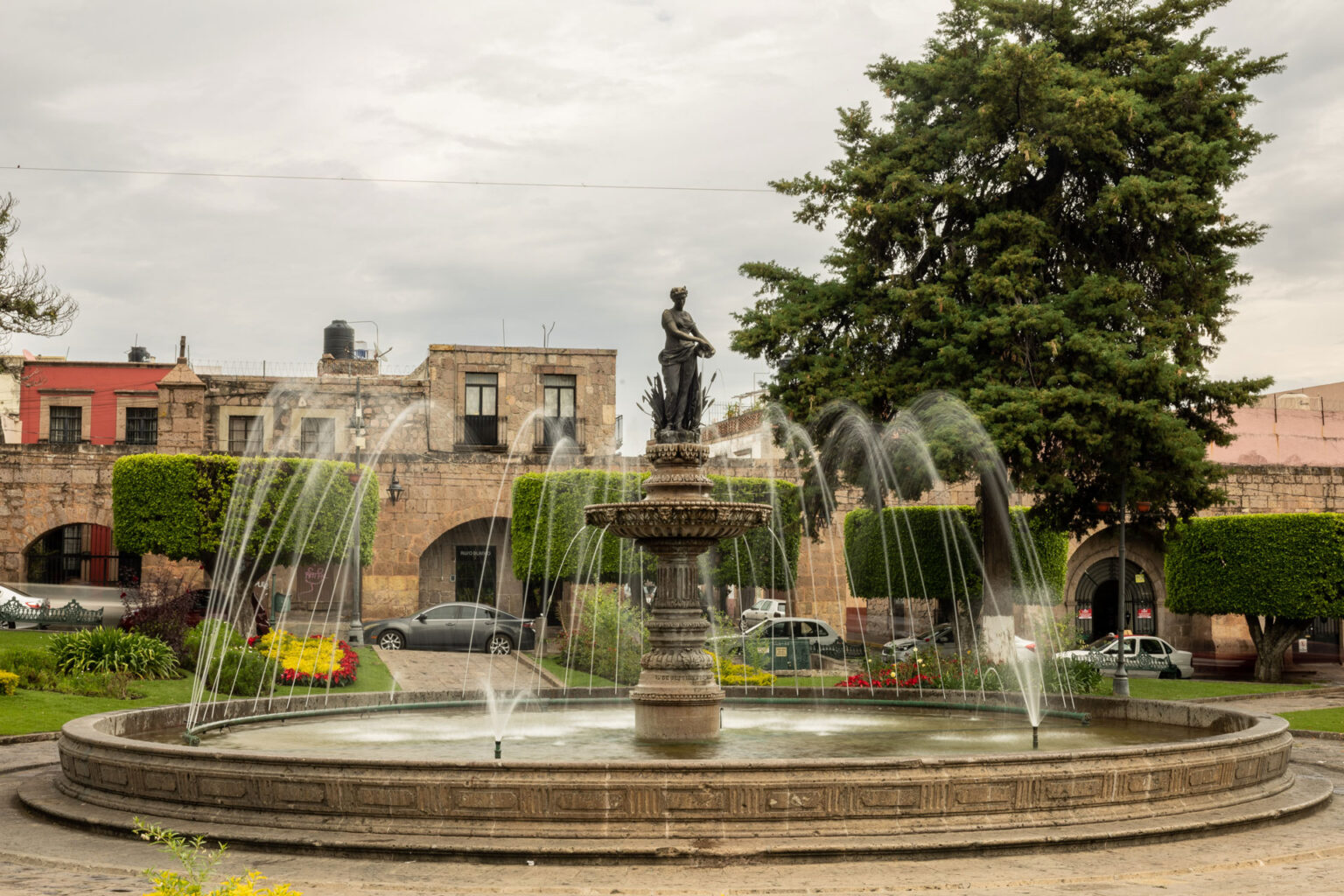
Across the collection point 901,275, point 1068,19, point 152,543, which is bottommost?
point 152,543

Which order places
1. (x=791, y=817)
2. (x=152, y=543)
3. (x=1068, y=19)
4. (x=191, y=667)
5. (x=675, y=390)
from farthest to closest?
(x=152, y=543), (x=1068, y=19), (x=191, y=667), (x=675, y=390), (x=791, y=817)

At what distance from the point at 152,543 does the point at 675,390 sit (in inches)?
757

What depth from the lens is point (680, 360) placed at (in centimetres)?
1245

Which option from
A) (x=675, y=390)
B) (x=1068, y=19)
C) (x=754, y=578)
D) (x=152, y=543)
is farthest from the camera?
(x=754, y=578)

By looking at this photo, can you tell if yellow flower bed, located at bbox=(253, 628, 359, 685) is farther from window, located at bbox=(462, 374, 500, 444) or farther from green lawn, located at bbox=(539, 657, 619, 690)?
window, located at bbox=(462, 374, 500, 444)

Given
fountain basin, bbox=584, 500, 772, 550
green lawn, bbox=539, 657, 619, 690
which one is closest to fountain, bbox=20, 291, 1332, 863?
fountain basin, bbox=584, 500, 772, 550

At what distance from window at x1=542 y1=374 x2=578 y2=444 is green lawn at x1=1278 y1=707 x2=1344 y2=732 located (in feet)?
82.7

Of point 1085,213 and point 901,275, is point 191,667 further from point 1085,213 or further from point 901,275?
point 1085,213

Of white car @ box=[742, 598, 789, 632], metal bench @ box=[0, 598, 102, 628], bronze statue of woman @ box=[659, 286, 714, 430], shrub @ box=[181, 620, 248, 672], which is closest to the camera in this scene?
bronze statue of woman @ box=[659, 286, 714, 430]

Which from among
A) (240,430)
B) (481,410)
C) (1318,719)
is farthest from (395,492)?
(1318,719)

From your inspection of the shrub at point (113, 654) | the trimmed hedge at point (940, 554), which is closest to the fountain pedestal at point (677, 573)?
the shrub at point (113, 654)

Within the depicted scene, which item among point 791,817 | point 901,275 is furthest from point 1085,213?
point 791,817

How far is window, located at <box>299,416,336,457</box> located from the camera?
40.9m

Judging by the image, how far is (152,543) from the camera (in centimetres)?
2775
